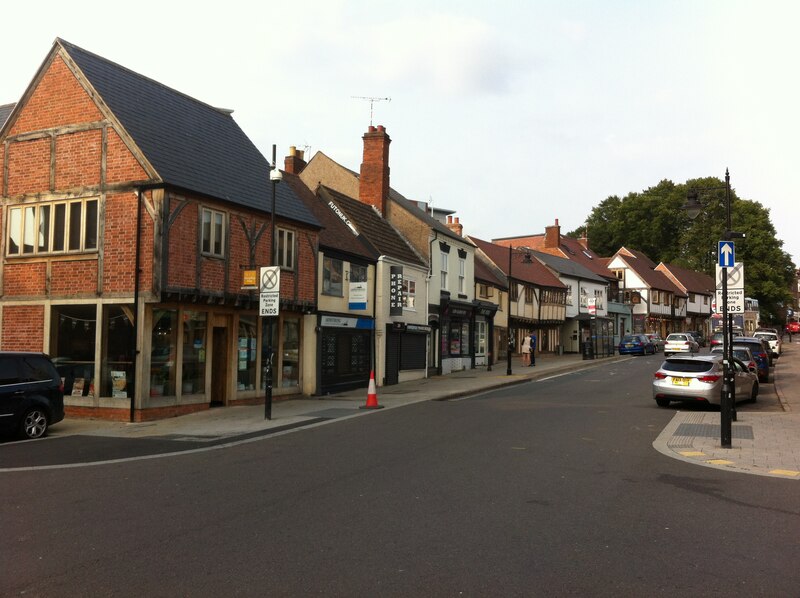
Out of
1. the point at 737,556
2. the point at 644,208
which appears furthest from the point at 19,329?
the point at 644,208

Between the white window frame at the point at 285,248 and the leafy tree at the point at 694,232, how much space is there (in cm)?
6336

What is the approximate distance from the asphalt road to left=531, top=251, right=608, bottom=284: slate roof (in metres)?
45.3

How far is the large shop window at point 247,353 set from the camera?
65.6 feet

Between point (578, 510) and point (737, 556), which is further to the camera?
point (578, 510)

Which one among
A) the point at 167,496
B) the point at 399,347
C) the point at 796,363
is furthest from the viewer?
the point at 796,363

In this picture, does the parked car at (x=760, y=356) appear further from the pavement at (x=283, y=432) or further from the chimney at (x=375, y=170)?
the chimney at (x=375, y=170)

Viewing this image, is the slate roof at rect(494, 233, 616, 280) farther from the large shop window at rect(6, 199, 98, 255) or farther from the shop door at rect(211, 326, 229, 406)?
the large shop window at rect(6, 199, 98, 255)

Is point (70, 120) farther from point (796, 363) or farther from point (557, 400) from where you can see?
point (796, 363)

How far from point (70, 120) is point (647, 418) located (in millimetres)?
16147

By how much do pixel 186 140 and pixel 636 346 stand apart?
3882 centimetres

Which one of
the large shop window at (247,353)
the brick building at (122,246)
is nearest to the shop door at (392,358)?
the large shop window at (247,353)

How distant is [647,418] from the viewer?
16750 millimetres

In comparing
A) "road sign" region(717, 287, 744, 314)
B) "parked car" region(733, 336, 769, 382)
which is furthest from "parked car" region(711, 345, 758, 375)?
"road sign" region(717, 287, 744, 314)

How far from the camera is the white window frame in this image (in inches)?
826
